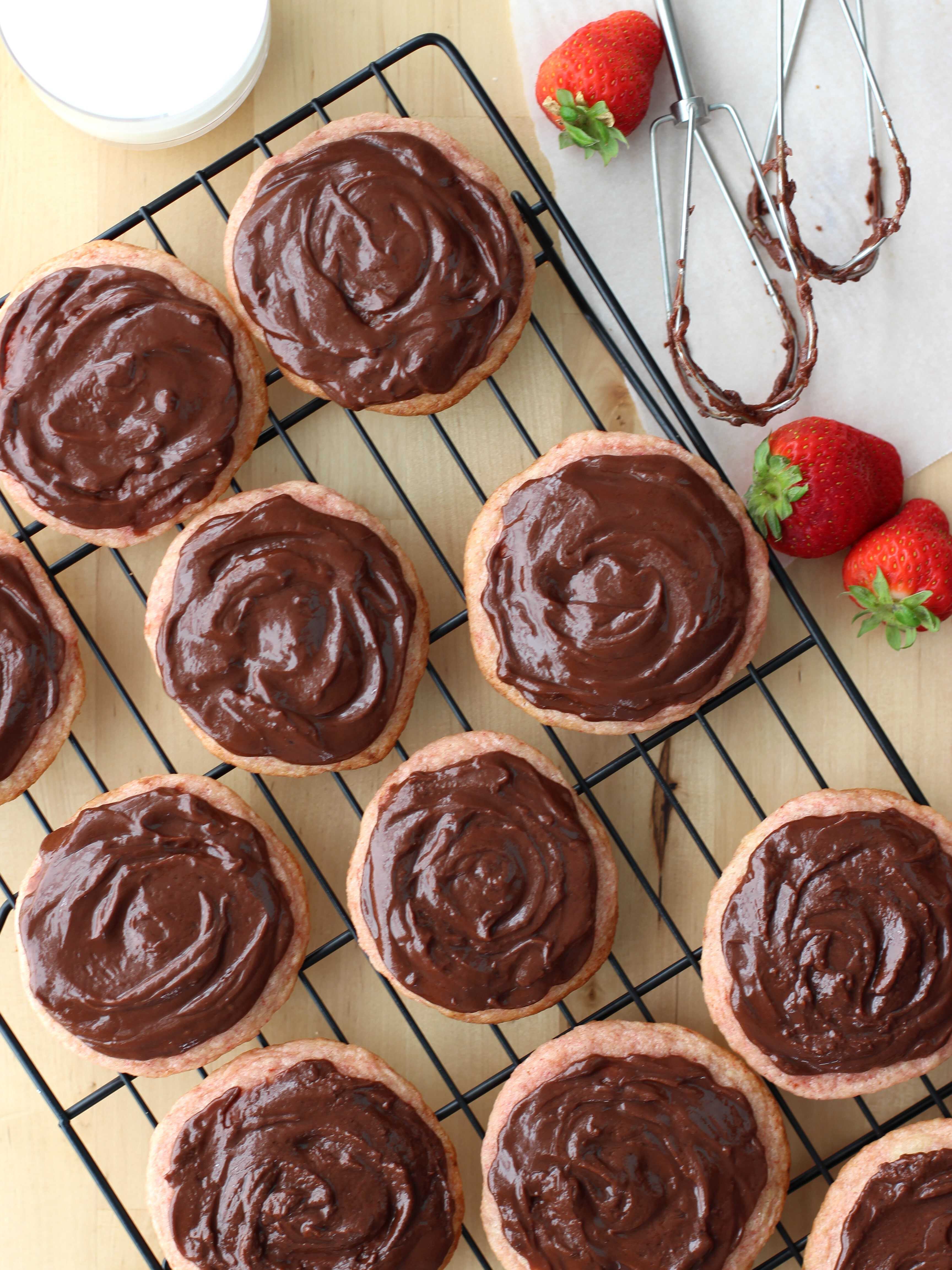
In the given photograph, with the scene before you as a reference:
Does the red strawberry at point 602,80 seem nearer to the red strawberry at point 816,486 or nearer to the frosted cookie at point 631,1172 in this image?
A: the red strawberry at point 816,486

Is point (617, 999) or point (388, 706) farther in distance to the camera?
point (617, 999)

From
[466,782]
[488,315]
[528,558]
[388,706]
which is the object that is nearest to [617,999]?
[466,782]

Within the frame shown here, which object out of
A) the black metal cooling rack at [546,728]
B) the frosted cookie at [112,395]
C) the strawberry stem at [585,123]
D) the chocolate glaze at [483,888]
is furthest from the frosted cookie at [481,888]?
the strawberry stem at [585,123]

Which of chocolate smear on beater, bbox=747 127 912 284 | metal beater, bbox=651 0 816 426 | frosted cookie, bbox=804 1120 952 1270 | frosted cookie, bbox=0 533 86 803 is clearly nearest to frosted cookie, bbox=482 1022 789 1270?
frosted cookie, bbox=804 1120 952 1270

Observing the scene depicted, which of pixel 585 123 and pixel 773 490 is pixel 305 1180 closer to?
pixel 773 490

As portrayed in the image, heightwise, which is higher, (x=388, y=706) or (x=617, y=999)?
(x=388, y=706)

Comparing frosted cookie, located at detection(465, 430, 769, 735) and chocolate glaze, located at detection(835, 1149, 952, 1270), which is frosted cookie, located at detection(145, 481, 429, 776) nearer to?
frosted cookie, located at detection(465, 430, 769, 735)

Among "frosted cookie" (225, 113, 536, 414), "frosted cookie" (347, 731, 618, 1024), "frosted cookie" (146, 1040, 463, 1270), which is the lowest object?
"frosted cookie" (146, 1040, 463, 1270)

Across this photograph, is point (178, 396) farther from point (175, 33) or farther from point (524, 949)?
point (524, 949)

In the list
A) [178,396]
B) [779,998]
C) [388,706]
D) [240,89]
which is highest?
[240,89]
